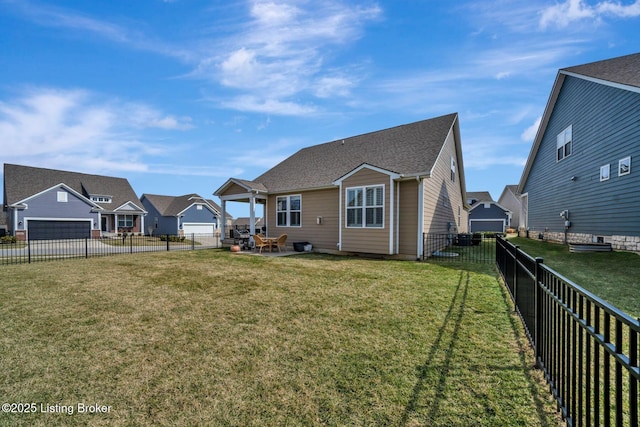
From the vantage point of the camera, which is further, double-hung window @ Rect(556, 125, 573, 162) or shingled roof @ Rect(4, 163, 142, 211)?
shingled roof @ Rect(4, 163, 142, 211)

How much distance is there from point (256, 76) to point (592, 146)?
14270mm

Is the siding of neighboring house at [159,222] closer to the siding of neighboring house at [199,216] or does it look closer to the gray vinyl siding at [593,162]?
the siding of neighboring house at [199,216]

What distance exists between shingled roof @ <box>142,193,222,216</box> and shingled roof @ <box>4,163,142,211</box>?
3.16 meters

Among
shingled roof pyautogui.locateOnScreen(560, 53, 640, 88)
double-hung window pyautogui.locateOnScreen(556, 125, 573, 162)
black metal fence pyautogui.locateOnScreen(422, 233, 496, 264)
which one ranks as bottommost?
black metal fence pyautogui.locateOnScreen(422, 233, 496, 264)

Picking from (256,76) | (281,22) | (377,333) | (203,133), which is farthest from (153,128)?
(377,333)

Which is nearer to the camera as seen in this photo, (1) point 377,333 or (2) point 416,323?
(1) point 377,333

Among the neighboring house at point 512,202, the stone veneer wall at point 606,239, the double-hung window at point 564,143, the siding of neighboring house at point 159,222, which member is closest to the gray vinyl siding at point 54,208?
the siding of neighboring house at point 159,222

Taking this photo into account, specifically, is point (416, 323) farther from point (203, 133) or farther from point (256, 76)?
point (203, 133)

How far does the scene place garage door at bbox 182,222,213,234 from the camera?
36219 mm

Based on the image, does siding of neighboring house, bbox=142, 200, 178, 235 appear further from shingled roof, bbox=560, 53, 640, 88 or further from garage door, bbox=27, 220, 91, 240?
shingled roof, bbox=560, 53, 640, 88

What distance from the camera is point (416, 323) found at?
4176 mm

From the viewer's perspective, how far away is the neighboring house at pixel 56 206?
24.7 metres

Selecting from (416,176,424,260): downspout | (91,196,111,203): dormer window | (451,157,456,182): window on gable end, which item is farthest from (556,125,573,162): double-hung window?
(91,196,111,203): dormer window

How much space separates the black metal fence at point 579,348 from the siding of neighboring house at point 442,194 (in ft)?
25.6
